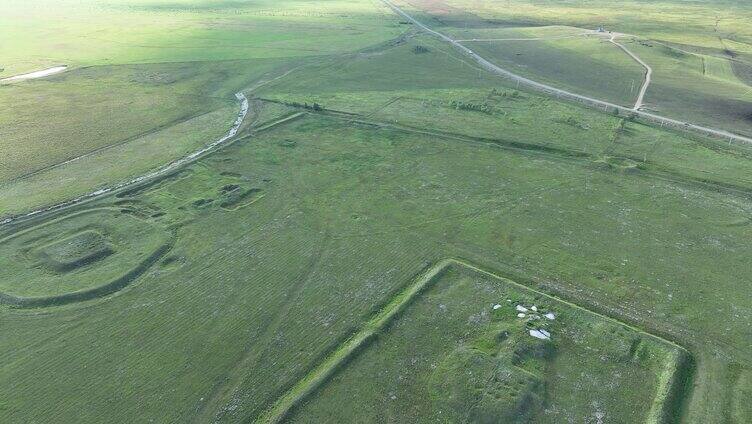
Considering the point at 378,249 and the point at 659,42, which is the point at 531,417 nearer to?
the point at 378,249

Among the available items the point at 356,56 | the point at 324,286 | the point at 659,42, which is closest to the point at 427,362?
the point at 324,286

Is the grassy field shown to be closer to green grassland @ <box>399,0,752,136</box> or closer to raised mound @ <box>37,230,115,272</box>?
raised mound @ <box>37,230,115,272</box>

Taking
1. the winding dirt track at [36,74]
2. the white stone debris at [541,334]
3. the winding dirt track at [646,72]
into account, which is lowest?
the white stone debris at [541,334]

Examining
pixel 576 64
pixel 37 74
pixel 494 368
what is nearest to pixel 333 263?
pixel 494 368

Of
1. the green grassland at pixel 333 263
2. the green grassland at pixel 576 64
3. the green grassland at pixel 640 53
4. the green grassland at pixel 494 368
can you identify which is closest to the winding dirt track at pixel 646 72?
the green grassland at pixel 576 64

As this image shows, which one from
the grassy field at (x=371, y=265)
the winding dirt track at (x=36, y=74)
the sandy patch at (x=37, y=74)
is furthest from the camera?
the sandy patch at (x=37, y=74)

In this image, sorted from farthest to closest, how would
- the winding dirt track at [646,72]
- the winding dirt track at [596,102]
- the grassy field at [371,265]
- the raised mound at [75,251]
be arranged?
the winding dirt track at [646,72] → the winding dirt track at [596,102] → the raised mound at [75,251] → the grassy field at [371,265]

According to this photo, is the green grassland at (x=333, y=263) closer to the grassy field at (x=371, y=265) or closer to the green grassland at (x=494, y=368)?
the grassy field at (x=371, y=265)

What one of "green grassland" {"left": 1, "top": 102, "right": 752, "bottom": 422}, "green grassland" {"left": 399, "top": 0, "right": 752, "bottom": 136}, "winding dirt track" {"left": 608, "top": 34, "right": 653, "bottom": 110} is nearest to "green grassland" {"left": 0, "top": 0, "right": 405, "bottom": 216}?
"green grassland" {"left": 1, "top": 102, "right": 752, "bottom": 422}
